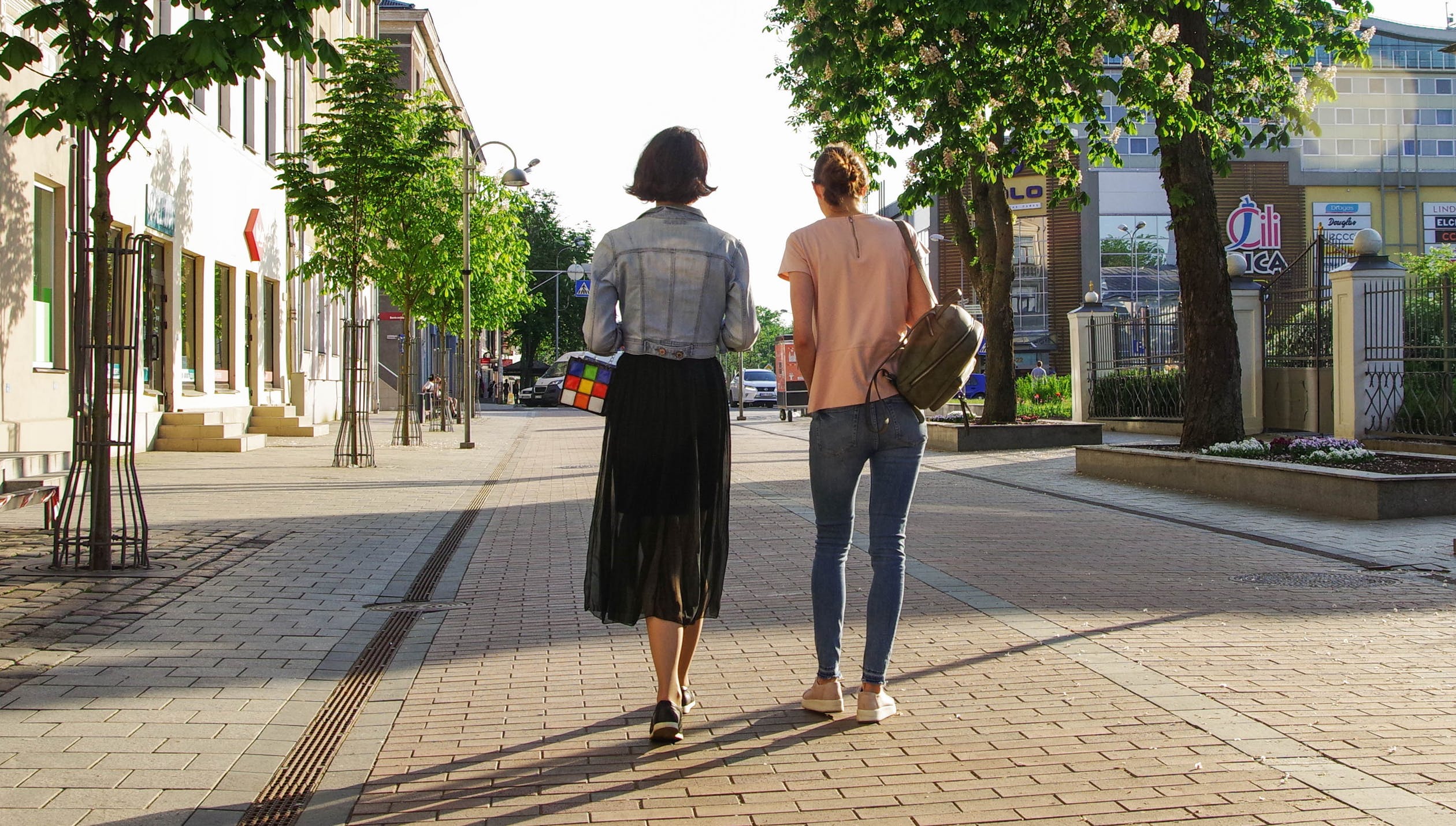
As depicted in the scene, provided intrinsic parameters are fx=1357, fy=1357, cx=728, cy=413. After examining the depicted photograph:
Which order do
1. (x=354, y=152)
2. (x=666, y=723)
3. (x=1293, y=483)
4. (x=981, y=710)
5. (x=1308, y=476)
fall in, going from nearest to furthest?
1. (x=666, y=723)
2. (x=981, y=710)
3. (x=1308, y=476)
4. (x=1293, y=483)
5. (x=354, y=152)

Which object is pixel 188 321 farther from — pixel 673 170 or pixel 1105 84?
pixel 673 170

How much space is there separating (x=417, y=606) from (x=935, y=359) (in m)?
3.89

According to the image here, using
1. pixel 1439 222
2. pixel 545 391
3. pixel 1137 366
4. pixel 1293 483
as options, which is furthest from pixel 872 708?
pixel 1439 222

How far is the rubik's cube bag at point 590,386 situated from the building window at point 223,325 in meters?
21.3

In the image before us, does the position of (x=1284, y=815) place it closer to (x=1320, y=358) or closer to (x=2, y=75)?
(x=2, y=75)

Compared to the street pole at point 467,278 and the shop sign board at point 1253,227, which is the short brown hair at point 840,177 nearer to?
the street pole at point 467,278

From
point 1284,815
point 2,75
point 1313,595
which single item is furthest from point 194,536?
point 1284,815

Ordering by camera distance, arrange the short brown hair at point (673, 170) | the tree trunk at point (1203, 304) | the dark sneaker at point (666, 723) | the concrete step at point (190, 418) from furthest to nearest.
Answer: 1. the concrete step at point (190, 418)
2. the tree trunk at point (1203, 304)
3. the short brown hair at point (673, 170)
4. the dark sneaker at point (666, 723)

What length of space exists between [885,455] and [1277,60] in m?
16.2

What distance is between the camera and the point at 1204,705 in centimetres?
467

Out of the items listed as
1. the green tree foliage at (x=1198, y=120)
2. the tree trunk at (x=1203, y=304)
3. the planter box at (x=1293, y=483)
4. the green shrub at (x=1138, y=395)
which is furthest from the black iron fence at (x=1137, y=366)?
the planter box at (x=1293, y=483)

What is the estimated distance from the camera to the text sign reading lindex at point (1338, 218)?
6334 cm

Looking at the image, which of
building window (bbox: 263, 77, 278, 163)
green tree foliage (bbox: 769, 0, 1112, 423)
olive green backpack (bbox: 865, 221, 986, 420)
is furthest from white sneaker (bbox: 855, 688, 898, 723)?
building window (bbox: 263, 77, 278, 163)

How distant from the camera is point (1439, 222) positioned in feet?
217
